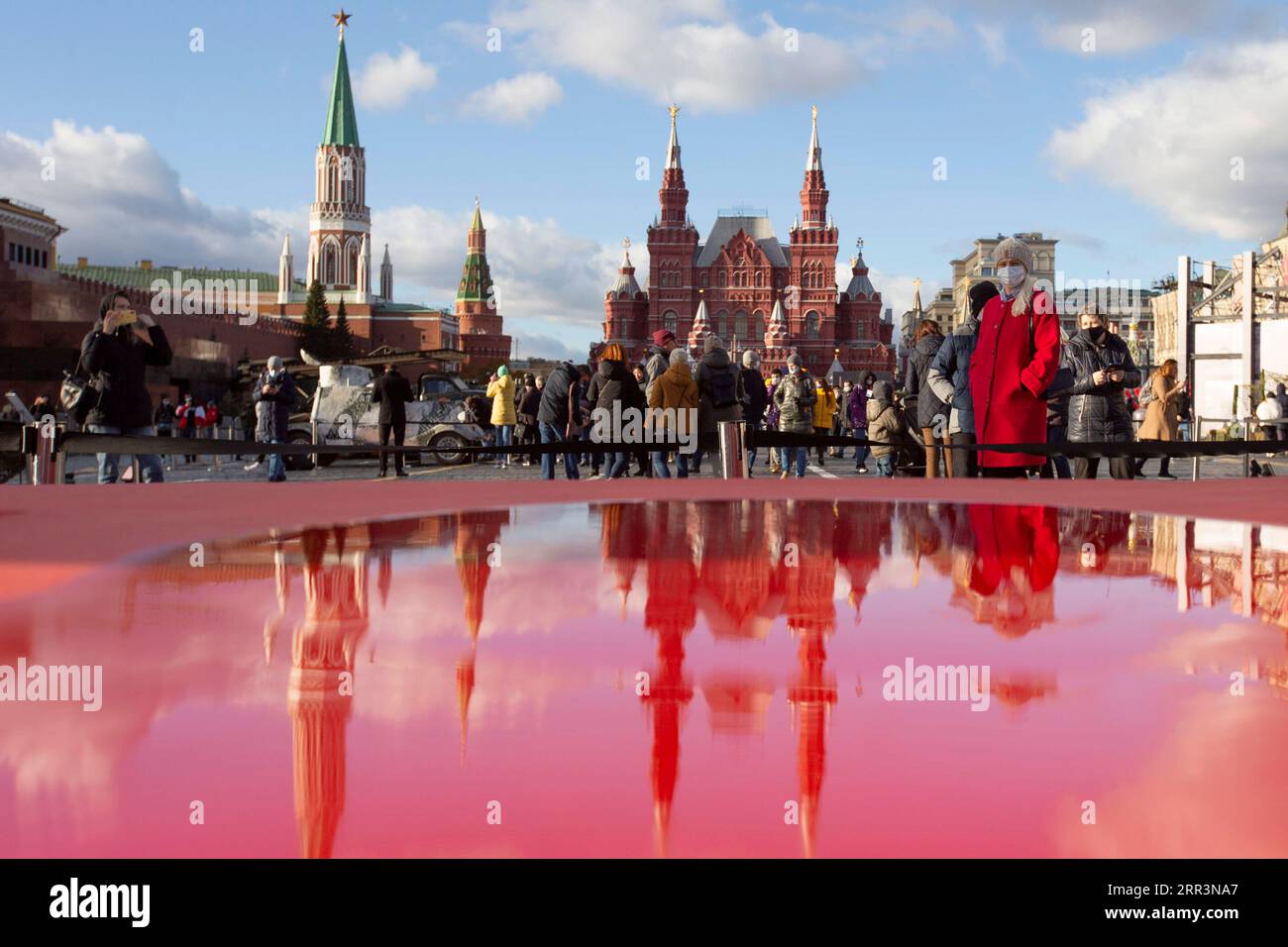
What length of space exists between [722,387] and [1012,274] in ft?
21.5

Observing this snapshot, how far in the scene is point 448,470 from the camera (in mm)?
20828

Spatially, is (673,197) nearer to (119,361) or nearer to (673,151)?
(673,151)

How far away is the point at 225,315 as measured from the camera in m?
72.6

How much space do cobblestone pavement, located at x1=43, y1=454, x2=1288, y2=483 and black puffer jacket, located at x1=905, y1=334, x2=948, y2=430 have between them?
6005mm

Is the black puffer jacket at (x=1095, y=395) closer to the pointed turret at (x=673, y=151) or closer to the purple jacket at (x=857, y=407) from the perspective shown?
the purple jacket at (x=857, y=407)

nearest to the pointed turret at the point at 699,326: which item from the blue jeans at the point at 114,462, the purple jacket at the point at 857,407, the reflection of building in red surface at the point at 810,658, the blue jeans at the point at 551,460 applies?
the purple jacket at the point at 857,407

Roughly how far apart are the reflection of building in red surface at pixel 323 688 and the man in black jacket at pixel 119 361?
4.80 metres

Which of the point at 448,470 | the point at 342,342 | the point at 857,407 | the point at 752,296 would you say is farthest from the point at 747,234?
the point at 448,470

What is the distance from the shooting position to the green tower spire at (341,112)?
15500 centimetres

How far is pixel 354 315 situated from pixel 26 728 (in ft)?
494

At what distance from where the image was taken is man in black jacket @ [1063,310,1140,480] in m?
9.93

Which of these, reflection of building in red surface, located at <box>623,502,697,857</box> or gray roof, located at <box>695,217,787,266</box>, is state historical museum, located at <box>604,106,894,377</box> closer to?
gray roof, located at <box>695,217,787,266</box>
